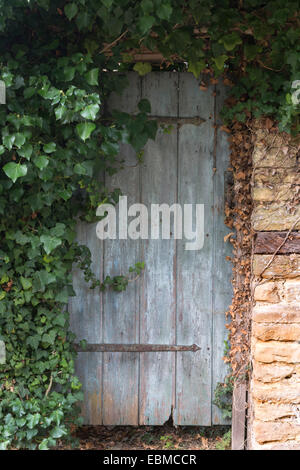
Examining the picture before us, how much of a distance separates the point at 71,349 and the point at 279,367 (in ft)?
3.58

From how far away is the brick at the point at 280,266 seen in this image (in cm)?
240

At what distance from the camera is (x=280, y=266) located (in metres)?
2.41

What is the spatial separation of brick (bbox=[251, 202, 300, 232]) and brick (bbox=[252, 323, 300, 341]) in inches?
18.5

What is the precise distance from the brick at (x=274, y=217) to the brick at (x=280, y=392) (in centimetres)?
75

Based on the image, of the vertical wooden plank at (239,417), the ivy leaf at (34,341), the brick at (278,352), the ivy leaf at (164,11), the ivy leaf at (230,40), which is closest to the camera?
the ivy leaf at (164,11)

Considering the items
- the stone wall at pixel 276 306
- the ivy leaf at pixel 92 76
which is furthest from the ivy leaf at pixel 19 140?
the stone wall at pixel 276 306

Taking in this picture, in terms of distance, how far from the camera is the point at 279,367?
239cm

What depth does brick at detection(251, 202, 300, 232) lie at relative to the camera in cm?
241

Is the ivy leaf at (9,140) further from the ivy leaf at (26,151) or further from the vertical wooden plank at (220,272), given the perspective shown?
the vertical wooden plank at (220,272)

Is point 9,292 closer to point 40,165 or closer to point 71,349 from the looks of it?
point 71,349

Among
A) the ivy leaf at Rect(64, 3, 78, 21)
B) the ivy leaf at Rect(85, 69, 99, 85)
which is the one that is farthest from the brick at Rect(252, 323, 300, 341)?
the ivy leaf at Rect(64, 3, 78, 21)

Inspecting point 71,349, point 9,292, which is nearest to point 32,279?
point 9,292

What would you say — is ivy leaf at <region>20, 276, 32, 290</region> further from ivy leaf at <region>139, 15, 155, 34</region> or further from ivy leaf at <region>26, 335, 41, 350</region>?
ivy leaf at <region>139, 15, 155, 34</region>
